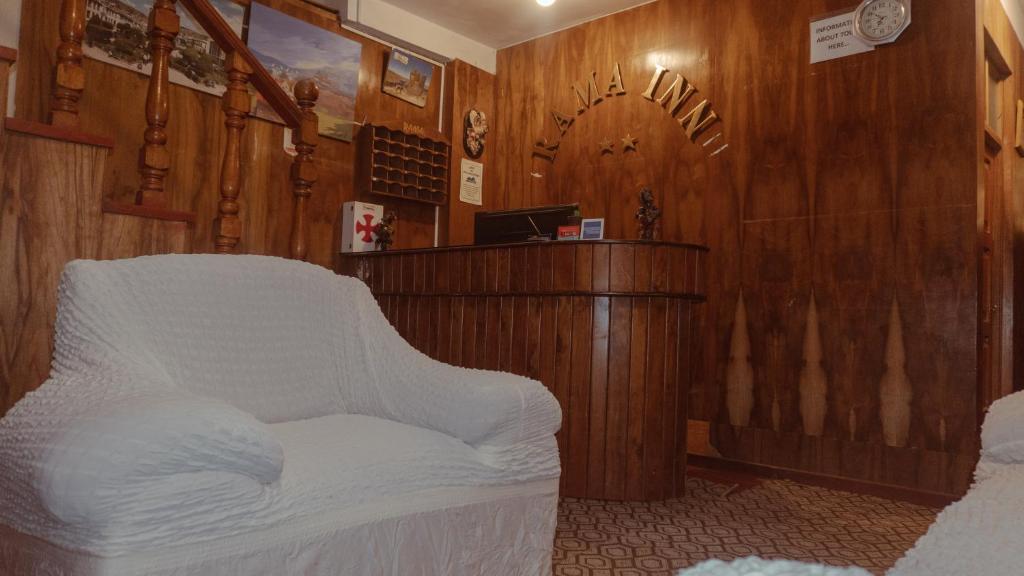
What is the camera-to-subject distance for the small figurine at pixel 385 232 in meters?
4.14

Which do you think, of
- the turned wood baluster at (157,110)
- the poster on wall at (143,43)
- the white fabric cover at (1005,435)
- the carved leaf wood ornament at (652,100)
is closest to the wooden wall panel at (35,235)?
the turned wood baluster at (157,110)

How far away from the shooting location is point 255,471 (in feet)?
3.73

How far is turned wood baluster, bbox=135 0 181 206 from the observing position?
2367 mm

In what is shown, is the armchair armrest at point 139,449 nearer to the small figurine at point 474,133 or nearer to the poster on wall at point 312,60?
the poster on wall at point 312,60

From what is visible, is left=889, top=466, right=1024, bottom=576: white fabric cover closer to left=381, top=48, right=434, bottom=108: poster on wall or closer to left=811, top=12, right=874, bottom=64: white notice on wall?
left=811, top=12, right=874, bottom=64: white notice on wall

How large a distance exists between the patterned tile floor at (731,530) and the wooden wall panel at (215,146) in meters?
2.22

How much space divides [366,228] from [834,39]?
277 centimetres

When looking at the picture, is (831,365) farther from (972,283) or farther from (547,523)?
(547,523)

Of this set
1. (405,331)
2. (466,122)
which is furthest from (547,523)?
(466,122)

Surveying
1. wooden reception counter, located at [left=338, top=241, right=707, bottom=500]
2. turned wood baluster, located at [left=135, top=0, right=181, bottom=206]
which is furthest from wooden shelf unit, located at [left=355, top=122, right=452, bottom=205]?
turned wood baluster, located at [left=135, top=0, right=181, bottom=206]

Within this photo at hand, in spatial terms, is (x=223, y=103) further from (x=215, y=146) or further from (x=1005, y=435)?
(x=1005, y=435)

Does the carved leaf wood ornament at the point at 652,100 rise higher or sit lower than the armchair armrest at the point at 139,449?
higher

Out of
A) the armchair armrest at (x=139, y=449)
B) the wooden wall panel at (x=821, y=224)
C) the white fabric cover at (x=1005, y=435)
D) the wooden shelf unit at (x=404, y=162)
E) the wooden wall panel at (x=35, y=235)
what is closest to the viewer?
the armchair armrest at (x=139, y=449)

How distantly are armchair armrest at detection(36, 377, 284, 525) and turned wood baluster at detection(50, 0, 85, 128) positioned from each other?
55.2 inches
